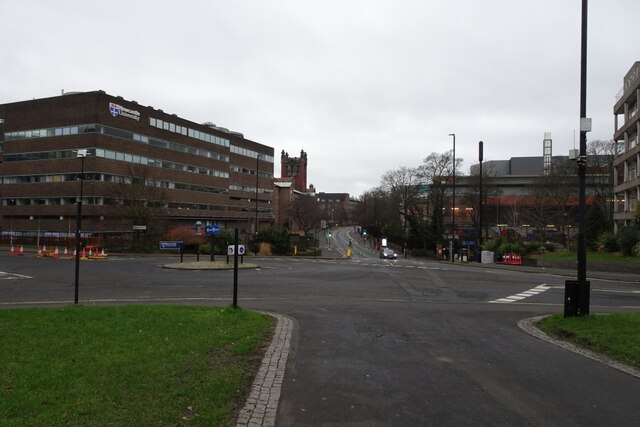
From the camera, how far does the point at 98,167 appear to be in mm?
56938

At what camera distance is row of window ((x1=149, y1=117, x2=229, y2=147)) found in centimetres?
6766

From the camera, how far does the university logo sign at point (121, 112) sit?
59.5 meters

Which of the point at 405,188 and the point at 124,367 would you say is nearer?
the point at 124,367

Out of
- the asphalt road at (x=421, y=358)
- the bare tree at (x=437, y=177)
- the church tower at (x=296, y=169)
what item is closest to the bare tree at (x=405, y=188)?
the bare tree at (x=437, y=177)

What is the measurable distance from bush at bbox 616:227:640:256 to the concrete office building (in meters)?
11.5

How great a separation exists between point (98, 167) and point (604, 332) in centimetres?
5778

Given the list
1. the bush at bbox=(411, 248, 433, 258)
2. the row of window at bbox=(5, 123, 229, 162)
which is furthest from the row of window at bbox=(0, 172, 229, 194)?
the bush at bbox=(411, 248, 433, 258)

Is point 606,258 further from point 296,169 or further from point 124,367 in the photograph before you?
point 296,169

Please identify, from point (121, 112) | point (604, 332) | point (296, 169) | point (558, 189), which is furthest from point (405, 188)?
point (296, 169)

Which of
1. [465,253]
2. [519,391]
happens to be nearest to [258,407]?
[519,391]

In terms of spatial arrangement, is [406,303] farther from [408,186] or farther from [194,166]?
[194,166]

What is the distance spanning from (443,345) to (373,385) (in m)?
3.07

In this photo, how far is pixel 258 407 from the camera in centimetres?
529

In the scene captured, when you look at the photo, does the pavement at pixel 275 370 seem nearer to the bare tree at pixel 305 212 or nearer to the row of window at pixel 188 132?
the row of window at pixel 188 132
